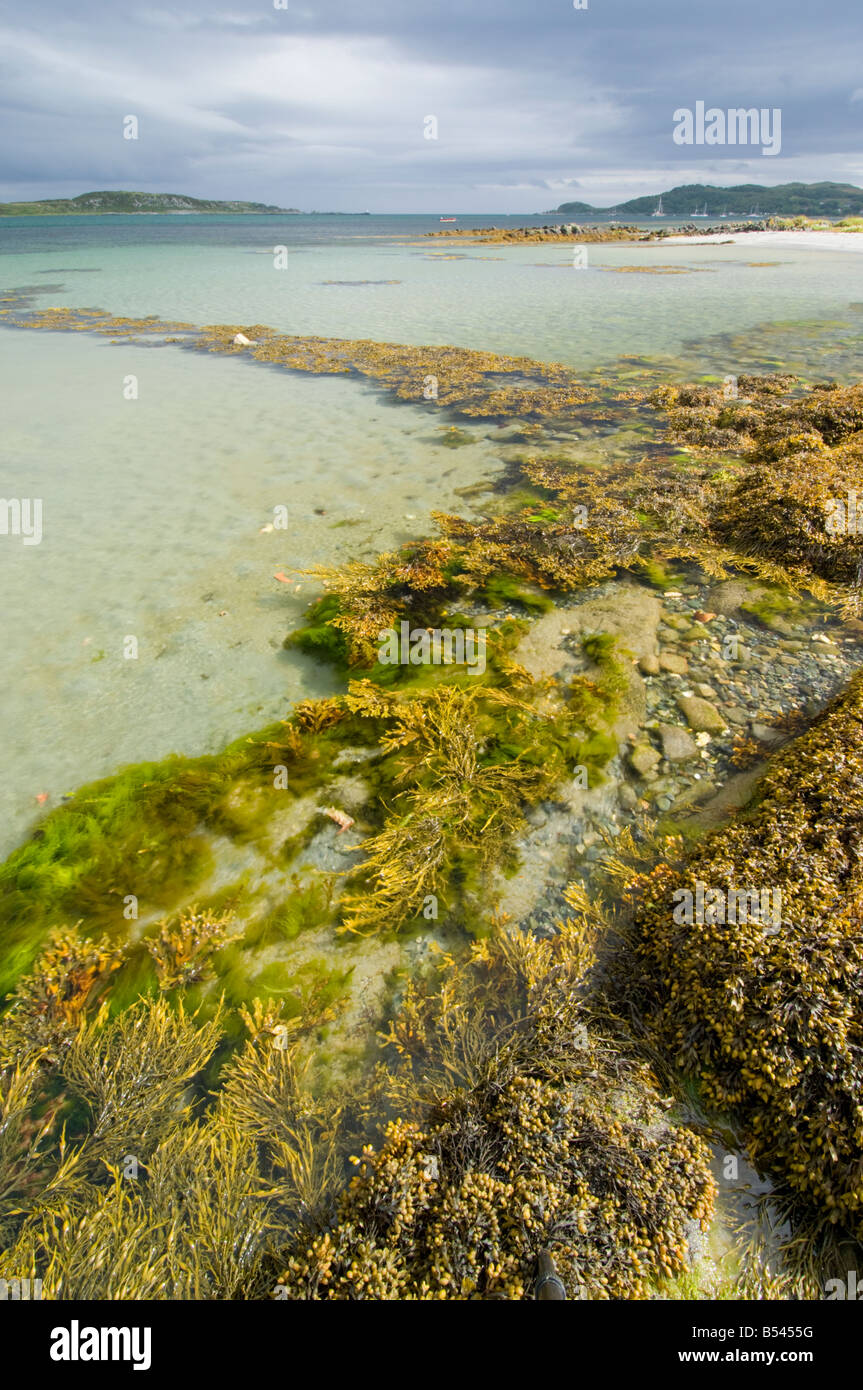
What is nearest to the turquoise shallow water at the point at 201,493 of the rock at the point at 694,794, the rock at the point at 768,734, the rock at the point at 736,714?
the rock at the point at 694,794

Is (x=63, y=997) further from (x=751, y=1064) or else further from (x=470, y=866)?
(x=751, y=1064)

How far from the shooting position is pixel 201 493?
341 inches

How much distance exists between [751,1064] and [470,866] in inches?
68.0

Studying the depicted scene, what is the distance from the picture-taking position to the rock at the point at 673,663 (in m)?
5.21

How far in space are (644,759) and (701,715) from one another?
0.73m

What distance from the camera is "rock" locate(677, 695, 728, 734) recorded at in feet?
15.1

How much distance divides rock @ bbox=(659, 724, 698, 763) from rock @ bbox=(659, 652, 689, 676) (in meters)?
0.75

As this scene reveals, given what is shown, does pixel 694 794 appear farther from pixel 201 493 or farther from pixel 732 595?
pixel 201 493

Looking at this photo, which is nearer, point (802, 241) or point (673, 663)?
point (673, 663)

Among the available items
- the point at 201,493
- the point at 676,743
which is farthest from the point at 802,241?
the point at 676,743

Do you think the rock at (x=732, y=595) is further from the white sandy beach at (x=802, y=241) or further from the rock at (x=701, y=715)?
the white sandy beach at (x=802, y=241)

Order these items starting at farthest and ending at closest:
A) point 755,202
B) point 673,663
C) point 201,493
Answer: point 755,202, point 201,493, point 673,663

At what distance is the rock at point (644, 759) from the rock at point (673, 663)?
1.05 meters
